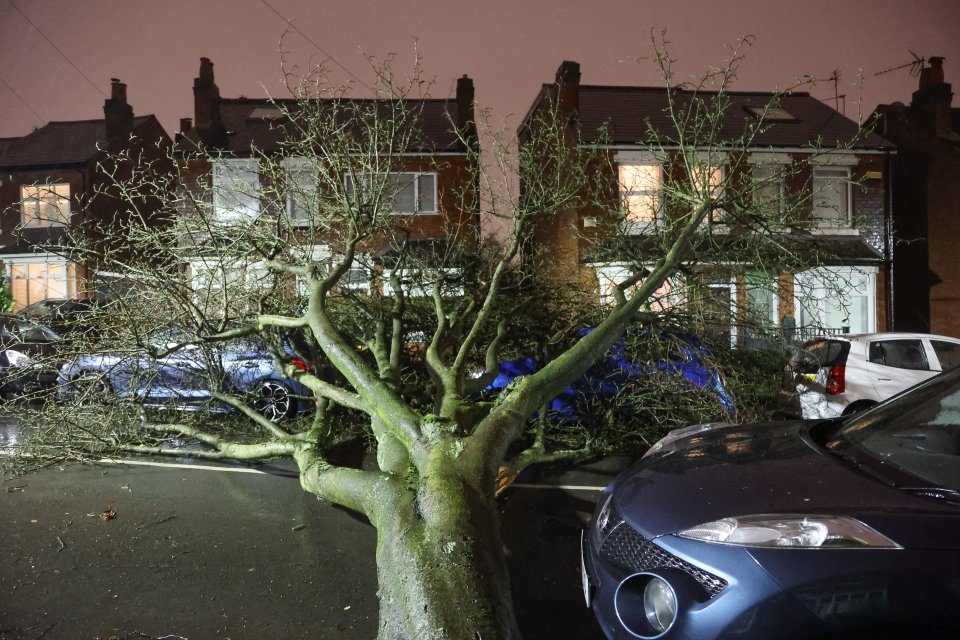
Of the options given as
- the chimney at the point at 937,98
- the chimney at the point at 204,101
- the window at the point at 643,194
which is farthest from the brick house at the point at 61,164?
the chimney at the point at 937,98

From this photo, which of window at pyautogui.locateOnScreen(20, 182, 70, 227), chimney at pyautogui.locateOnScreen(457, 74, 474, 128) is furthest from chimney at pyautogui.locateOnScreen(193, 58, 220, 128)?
window at pyautogui.locateOnScreen(20, 182, 70, 227)

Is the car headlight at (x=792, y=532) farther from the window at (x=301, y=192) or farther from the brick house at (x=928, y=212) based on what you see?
the brick house at (x=928, y=212)

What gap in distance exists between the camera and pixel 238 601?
11.2ft

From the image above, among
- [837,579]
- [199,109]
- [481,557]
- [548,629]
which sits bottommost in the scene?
[548,629]

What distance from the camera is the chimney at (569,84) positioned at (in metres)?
17.5

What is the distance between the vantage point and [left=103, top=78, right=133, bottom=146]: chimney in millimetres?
22062

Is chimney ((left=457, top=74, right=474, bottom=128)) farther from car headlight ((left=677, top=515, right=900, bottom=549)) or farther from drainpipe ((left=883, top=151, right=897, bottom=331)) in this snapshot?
car headlight ((left=677, top=515, right=900, bottom=549))

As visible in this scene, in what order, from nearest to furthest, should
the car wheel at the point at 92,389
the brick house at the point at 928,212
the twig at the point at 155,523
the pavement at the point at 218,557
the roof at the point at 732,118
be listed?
the pavement at the point at 218,557 → the twig at the point at 155,523 → the car wheel at the point at 92,389 → the roof at the point at 732,118 → the brick house at the point at 928,212

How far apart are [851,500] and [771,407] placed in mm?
5584

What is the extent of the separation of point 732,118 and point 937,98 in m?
6.08

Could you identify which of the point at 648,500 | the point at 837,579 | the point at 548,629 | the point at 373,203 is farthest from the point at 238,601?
the point at 373,203

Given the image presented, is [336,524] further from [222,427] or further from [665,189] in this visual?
[665,189]

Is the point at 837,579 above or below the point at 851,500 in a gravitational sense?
below

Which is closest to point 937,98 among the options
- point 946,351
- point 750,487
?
point 946,351
